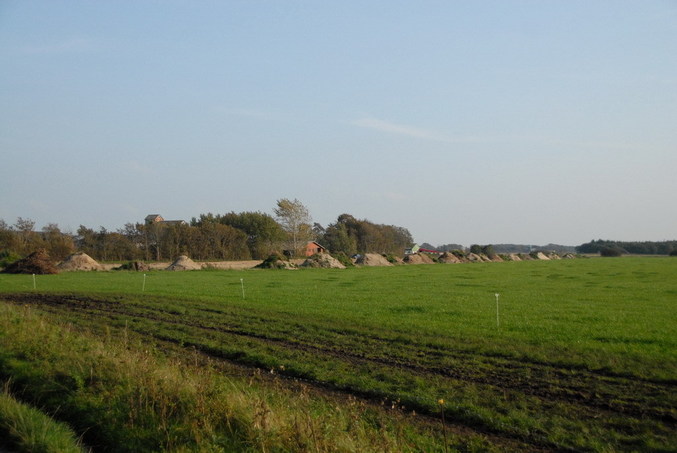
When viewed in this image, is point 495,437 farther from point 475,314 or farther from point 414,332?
point 475,314

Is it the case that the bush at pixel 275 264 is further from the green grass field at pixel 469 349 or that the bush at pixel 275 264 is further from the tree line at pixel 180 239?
the green grass field at pixel 469 349

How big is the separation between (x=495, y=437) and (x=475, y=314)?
12.8 metres

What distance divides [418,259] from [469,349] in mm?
82427

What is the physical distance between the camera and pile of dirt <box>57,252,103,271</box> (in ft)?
185

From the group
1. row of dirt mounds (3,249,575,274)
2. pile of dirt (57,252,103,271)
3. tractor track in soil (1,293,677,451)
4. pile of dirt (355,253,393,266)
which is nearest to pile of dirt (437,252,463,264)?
row of dirt mounds (3,249,575,274)

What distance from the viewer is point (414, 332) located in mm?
16172

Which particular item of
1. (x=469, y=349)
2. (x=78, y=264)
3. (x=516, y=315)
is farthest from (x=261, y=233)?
(x=469, y=349)

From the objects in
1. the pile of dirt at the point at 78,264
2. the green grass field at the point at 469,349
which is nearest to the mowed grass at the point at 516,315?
the green grass field at the point at 469,349

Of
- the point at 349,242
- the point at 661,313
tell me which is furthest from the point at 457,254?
the point at 661,313

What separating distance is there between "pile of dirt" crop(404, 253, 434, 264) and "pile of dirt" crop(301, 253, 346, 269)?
2337cm

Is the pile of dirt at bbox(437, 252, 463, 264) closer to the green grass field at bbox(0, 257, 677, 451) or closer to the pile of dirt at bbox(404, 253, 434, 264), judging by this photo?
the pile of dirt at bbox(404, 253, 434, 264)

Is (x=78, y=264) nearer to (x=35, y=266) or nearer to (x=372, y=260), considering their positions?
(x=35, y=266)

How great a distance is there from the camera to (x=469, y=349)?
13.5 meters

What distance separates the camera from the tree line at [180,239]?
2571 inches
